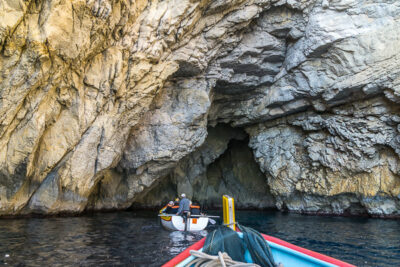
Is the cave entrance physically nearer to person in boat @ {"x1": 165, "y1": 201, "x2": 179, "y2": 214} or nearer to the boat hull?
person in boat @ {"x1": 165, "y1": 201, "x2": 179, "y2": 214}

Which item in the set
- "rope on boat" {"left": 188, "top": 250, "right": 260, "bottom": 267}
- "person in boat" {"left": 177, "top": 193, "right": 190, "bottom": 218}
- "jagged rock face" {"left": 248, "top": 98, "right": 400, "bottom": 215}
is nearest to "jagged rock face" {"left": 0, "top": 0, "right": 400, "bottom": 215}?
"jagged rock face" {"left": 248, "top": 98, "right": 400, "bottom": 215}

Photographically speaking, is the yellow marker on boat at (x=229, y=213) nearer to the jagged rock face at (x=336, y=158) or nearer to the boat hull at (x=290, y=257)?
the boat hull at (x=290, y=257)

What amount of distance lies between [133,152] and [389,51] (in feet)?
45.5

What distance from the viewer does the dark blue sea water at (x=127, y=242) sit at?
7.20 meters

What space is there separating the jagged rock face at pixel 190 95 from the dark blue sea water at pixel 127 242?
2.83 metres

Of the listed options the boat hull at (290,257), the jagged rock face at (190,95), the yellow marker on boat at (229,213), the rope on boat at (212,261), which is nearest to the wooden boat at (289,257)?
the boat hull at (290,257)

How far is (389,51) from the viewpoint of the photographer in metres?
14.8

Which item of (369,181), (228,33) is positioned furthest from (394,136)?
Answer: (228,33)

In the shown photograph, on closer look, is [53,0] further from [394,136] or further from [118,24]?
[394,136]

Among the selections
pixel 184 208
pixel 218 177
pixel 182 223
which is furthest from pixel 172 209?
pixel 218 177

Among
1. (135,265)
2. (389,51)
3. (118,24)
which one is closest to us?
(135,265)

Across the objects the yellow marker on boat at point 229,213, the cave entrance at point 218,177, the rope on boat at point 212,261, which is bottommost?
the rope on boat at point 212,261

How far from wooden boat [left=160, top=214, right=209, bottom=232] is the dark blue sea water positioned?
436 mm

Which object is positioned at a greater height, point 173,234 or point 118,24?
point 118,24
